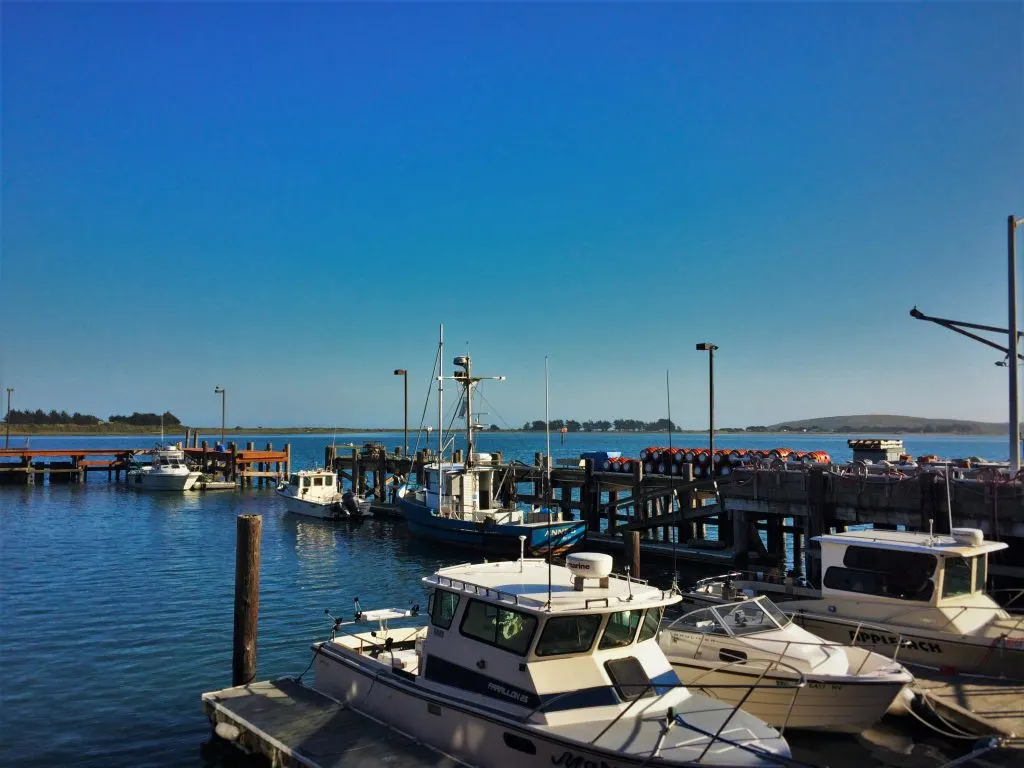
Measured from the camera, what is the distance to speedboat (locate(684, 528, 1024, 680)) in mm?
13945

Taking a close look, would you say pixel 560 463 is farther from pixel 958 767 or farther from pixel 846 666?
pixel 958 767

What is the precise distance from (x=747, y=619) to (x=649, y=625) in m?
3.72

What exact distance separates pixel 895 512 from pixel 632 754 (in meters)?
16.9

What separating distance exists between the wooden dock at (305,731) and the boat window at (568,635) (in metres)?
2.04

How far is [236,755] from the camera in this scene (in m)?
12.6

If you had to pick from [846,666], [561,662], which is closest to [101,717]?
[561,662]

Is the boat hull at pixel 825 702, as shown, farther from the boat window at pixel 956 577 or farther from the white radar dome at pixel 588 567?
the boat window at pixel 956 577

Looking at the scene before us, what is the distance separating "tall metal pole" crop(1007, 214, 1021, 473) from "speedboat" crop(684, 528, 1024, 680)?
290 inches

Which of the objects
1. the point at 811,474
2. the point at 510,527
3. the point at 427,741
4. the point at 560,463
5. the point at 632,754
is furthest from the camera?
the point at 560,463

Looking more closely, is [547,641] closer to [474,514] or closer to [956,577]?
[956,577]

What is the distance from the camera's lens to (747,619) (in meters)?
13.7

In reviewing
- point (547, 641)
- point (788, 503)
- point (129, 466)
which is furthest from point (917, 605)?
point (129, 466)

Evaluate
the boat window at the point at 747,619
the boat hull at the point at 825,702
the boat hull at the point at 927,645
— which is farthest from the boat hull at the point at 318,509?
→ the boat hull at the point at 825,702

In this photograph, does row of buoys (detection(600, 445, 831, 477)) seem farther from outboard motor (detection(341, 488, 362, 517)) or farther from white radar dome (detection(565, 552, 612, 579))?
white radar dome (detection(565, 552, 612, 579))
